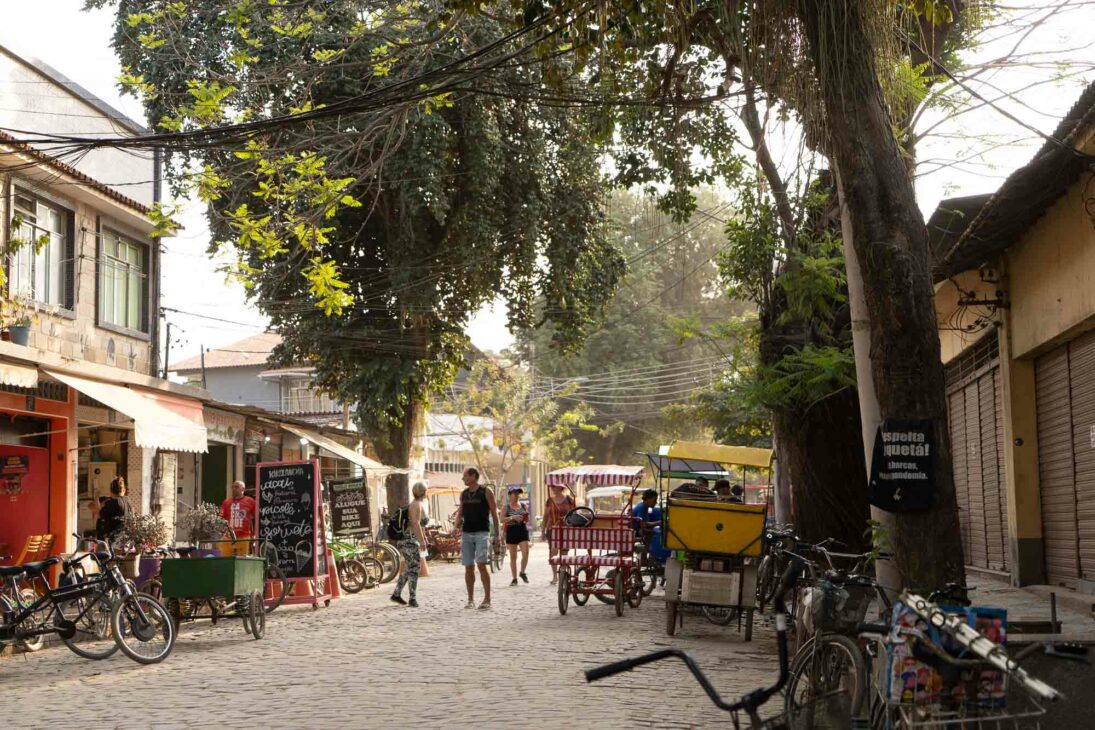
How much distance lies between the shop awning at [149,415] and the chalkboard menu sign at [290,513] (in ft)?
4.38

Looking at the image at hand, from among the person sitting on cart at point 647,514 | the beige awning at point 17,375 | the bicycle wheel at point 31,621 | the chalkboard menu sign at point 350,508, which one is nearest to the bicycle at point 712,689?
the bicycle wheel at point 31,621

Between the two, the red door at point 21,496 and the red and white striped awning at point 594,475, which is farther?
the red and white striped awning at point 594,475

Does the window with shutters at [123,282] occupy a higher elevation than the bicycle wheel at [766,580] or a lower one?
higher

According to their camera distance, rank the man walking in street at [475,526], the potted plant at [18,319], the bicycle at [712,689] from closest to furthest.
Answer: the bicycle at [712,689] < the potted plant at [18,319] < the man walking in street at [475,526]

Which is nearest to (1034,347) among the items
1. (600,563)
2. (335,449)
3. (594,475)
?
(600,563)

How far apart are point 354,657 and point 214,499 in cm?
1938

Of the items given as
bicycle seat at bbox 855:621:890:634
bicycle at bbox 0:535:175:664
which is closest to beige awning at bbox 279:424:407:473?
bicycle at bbox 0:535:175:664

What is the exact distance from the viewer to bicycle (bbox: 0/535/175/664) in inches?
491

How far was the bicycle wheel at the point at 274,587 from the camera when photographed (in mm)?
18016

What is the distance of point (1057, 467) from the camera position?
50.1 ft

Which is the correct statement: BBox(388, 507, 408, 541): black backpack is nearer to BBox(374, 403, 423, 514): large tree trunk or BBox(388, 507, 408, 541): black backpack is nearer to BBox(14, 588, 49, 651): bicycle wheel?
BBox(374, 403, 423, 514): large tree trunk

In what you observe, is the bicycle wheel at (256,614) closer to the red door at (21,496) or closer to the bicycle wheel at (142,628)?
the bicycle wheel at (142,628)

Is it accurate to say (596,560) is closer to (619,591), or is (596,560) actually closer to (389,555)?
(619,591)

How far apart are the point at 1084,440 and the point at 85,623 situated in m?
10.7
